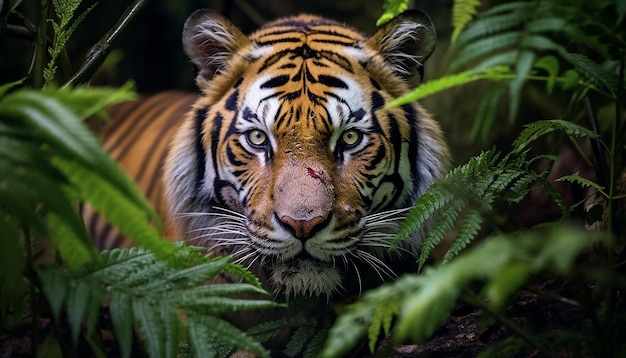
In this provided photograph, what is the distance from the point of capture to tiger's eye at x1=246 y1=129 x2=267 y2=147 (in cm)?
237

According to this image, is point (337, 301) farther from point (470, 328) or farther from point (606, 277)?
point (606, 277)

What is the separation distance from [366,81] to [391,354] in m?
0.98

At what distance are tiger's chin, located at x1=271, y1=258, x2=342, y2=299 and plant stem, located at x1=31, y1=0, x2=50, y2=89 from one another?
3.05ft

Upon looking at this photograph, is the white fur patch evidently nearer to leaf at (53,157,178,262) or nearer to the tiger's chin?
the tiger's chin

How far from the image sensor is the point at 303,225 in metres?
2.08

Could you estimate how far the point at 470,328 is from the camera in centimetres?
207

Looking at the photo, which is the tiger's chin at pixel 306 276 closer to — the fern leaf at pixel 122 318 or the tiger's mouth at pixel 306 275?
the tiger's mouth at pixel 306 275

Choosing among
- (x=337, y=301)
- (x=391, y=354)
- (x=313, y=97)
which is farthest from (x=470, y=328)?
(x=313, y=97)

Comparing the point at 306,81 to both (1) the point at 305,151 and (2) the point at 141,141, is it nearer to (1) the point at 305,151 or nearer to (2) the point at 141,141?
(1) the point at 305,151

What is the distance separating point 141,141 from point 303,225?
254 cm

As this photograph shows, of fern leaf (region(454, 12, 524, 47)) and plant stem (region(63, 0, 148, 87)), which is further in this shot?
plant stem (region(63, 0, 148, 87))

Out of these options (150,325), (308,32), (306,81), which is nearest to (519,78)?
(150,325)

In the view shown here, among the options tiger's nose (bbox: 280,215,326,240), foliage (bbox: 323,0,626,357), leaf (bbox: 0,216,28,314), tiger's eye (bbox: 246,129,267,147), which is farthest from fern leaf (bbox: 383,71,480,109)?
tiger's eye (bbox: 246,129,267,147)

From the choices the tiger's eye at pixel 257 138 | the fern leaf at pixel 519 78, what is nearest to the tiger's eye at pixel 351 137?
the tiger's eye at pixel 257 138
